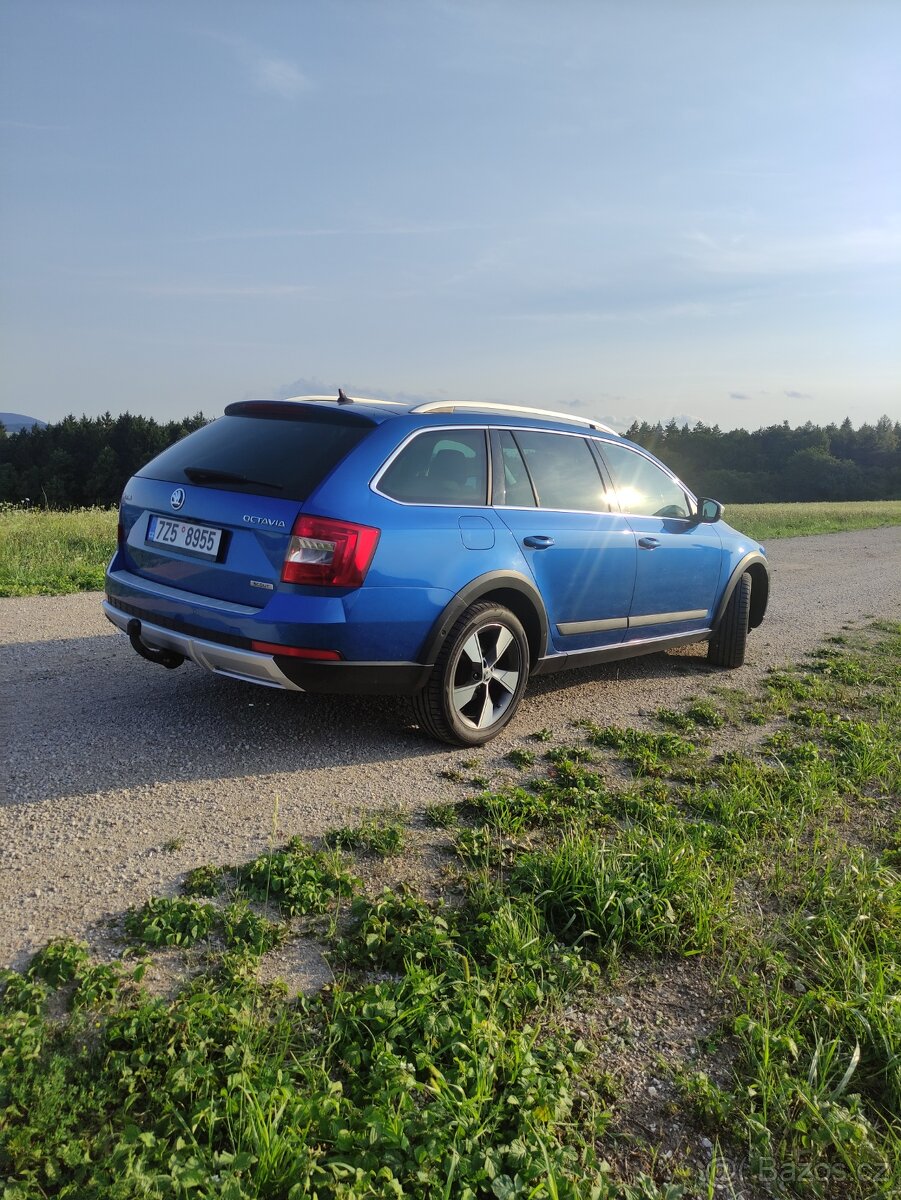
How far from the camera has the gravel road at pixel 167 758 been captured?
10.3 ft

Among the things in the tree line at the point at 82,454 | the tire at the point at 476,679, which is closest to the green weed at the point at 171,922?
the tire at the point at 476,679

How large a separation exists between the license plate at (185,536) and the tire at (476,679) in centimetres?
127

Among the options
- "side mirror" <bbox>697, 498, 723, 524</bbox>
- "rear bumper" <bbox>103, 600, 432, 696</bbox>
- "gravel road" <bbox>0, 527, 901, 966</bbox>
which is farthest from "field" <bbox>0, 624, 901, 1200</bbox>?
"side mirror" <bbox>697, 498, 723, 524</bbox>

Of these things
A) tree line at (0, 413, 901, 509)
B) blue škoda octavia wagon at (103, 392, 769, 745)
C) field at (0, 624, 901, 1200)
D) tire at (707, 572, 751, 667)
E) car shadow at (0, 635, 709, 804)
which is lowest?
field at (0, 624, 901, 1200)

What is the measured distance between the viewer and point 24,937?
2.70 meters

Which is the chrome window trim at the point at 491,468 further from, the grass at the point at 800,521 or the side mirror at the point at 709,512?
the grass at the point at 800,521

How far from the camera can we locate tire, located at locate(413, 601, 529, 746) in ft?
14.9

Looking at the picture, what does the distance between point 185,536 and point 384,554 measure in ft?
3.56

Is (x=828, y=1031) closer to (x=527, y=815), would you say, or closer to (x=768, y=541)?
(x=527, y=815)

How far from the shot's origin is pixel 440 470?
15.4 feet

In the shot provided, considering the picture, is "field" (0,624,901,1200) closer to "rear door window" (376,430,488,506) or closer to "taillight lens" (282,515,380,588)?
"taillight lens" (282,515,380,588)

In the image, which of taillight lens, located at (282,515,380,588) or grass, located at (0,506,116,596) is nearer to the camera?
taillight lens, located at (282,515,380,588)

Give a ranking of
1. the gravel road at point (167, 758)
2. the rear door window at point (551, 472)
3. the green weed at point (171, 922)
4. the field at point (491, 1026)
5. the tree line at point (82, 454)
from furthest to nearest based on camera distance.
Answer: the tree line at point (82, 454), the rear door window at point (551, 472), the gravel road at point (167, 758), the green weed at point (171, 922), the field at point (491, 1026)

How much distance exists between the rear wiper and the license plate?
0.24m
